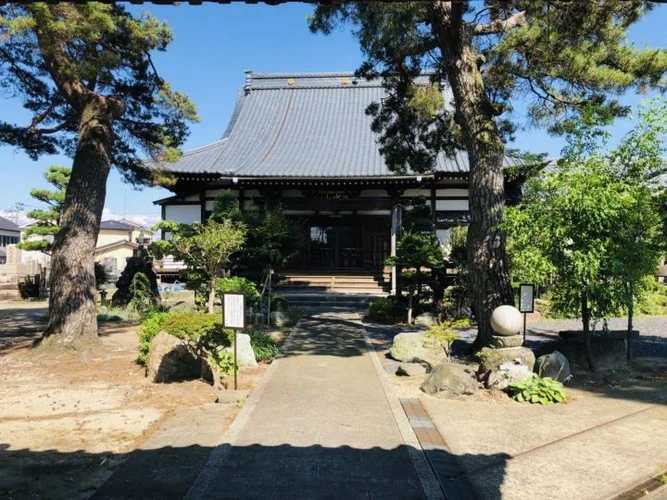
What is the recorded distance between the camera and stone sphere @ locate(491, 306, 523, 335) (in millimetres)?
7020

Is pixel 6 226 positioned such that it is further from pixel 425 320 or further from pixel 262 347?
pixel 262 347

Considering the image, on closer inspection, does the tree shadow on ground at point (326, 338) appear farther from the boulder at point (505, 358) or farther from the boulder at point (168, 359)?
the boulder at point (505, 358)

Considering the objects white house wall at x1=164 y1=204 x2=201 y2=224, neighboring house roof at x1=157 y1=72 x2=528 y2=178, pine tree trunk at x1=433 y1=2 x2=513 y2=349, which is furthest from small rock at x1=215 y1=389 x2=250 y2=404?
white house wall at x1=164 y1=204 x2=201 y2=224

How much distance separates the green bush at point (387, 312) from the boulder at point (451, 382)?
22.1ft

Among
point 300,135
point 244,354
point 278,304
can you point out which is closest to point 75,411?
point 244,354

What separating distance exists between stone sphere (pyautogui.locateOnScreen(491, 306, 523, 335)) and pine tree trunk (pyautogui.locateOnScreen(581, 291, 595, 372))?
3.67 feet

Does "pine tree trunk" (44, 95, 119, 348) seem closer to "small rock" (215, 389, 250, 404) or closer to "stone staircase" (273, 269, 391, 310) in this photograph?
"small rock" (215, 389, 250, 404)

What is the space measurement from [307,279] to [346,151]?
20.0 ft

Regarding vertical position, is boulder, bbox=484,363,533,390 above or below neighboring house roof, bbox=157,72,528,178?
below

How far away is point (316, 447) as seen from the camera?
4.56m

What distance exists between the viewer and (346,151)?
2220 centimetres

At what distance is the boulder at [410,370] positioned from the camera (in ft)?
25.2

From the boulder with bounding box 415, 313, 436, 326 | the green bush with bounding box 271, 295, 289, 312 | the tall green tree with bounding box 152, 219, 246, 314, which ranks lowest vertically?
the boulder with bounding box 415, 313, 436, 326

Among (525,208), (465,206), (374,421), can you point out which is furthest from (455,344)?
(465,206)
